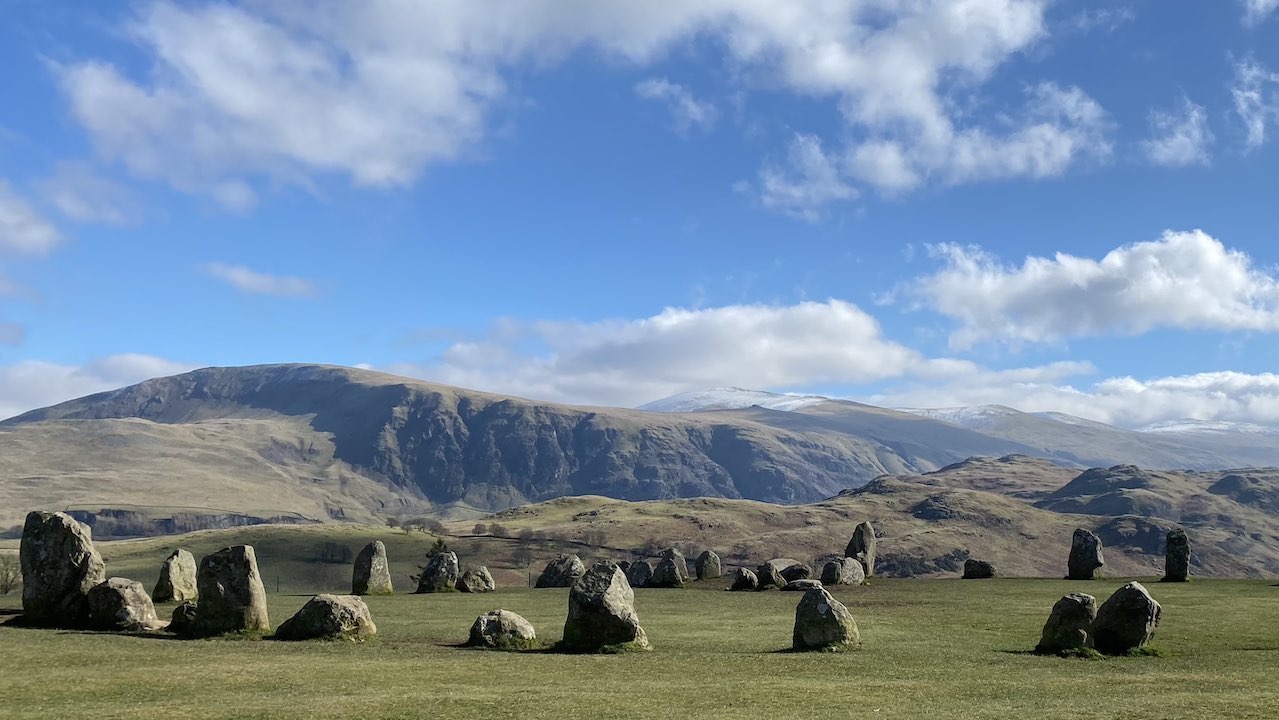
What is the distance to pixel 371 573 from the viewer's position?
5700cm

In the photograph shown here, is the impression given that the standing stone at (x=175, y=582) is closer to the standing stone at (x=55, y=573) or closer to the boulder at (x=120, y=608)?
the standing stone at (x=55, y=573)

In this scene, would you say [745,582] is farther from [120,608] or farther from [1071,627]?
[120,608]

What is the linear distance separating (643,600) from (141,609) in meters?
25.8

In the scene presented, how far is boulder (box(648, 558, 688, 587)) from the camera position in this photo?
67.1 metres

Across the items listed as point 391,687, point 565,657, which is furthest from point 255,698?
point 565,657

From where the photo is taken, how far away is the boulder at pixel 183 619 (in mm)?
34344

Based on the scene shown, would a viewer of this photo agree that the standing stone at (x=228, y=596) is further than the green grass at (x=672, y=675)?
Yes

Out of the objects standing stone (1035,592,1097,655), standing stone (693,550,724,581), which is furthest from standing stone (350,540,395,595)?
standing stone (1035,592,1097,655)

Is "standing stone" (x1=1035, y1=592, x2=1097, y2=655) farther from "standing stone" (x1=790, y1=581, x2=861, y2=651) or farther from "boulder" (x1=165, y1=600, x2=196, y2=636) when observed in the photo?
"boulder" (x1=165, y1=600, x2=196, y2=636)

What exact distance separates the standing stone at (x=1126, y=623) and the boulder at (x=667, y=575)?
126 ft

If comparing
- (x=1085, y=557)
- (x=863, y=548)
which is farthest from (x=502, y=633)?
(x=1085, y=557)

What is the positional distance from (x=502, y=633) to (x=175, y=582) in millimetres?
25112

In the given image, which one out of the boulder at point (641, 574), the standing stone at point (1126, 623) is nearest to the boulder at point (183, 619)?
the standing stone at point (1126, 623)

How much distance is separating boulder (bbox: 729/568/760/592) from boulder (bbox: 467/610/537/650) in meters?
33.3
